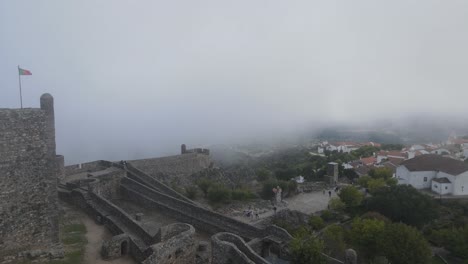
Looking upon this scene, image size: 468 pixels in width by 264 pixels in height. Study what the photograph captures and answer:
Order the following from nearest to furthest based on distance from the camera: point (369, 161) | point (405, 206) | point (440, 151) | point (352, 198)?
point (405, 206) → point (352, 198) → point (369, 161) → point (440, 151)

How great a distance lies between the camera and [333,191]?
1200 inches

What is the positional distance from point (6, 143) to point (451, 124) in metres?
132

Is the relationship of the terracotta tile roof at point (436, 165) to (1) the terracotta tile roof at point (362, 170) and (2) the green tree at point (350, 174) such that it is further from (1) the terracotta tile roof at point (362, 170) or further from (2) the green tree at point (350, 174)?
(2) the green tree at point (350, 174)

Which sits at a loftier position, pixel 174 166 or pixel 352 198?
pixel 174 166

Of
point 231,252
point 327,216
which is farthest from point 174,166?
point 231,252

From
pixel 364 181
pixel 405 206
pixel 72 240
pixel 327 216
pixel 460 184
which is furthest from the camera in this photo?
pixel 460 184

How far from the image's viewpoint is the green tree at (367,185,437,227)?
76.1ft

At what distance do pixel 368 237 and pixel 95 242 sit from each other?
11.5 m

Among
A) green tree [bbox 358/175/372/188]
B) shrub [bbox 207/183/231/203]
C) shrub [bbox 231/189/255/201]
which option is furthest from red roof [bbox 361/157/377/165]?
shrub [bbox 207/183/231/203]

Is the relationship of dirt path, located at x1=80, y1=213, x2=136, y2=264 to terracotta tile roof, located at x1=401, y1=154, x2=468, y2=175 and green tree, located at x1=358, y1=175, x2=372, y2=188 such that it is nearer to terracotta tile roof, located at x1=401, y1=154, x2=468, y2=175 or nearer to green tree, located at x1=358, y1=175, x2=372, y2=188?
green tree, located at x1=358, y1=175, x2=372, y2=188

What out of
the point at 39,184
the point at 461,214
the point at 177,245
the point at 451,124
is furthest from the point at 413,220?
the point at 451,124

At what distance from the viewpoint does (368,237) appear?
16.2 metres

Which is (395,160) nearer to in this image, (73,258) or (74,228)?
(74,228)

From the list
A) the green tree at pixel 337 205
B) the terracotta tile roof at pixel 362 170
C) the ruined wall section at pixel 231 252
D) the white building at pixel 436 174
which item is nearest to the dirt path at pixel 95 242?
the ruined wall section at pixel 231 252
